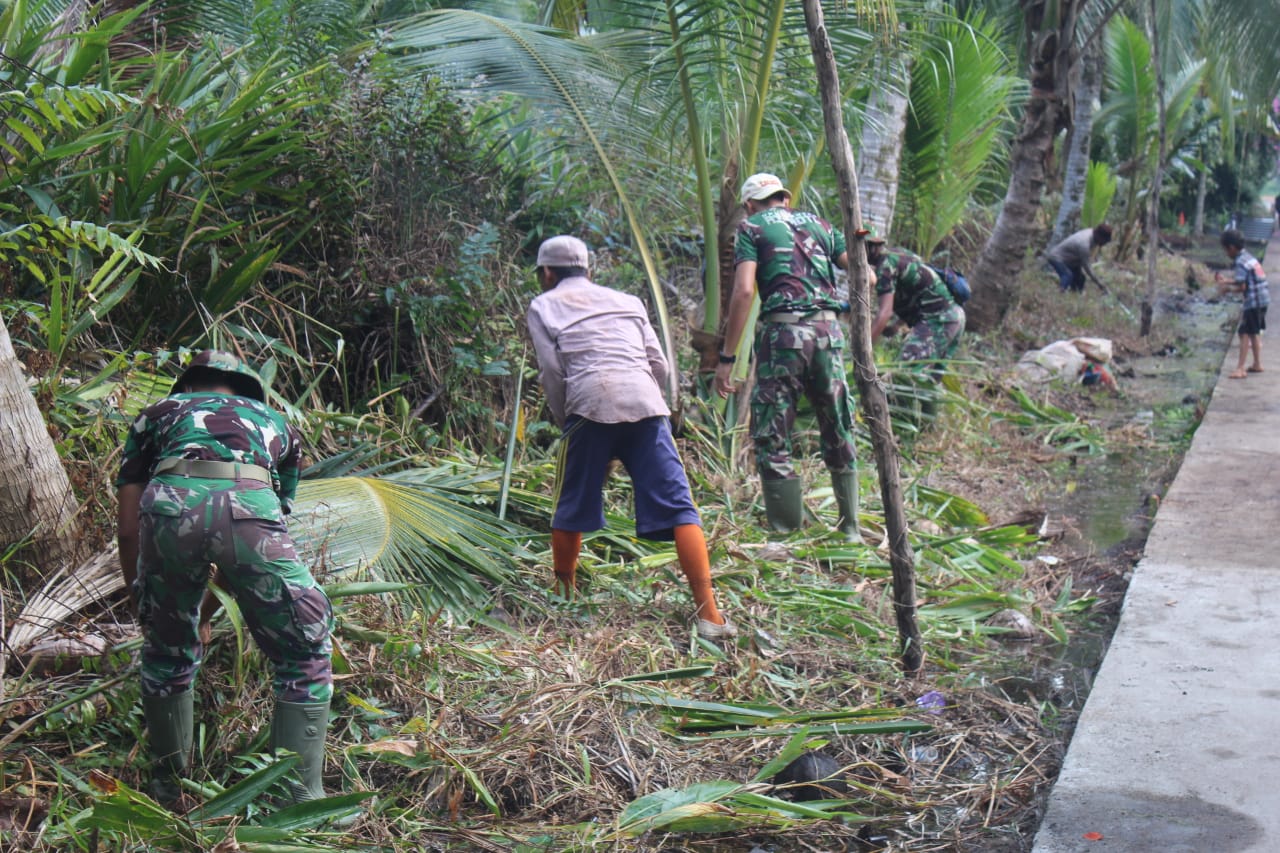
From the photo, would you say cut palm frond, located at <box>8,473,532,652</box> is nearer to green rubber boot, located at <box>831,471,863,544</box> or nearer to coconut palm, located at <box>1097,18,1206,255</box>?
green rubber boot, located at <box>831,471,863,544</box>

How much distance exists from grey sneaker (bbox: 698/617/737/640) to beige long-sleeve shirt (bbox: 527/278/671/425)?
32.3 inches

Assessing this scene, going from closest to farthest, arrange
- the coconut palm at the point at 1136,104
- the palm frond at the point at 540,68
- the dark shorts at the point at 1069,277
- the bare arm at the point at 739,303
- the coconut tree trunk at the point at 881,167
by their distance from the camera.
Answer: the bare arm at the point at 739,303, the palm frond at the point at 540,68, the coconut tree trunk at the point at 881,167, the dark shorts at the point at 1069,277, the coconut palm at the point at 1136,104

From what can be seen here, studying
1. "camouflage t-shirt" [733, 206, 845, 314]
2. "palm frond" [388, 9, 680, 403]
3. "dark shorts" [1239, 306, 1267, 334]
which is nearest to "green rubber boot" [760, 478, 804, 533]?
"camouflage t-shirt" [733, 206, 845, 314]

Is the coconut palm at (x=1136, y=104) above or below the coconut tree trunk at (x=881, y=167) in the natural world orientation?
above

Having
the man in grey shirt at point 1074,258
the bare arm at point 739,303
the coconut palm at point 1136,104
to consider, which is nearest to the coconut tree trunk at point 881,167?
the bare arm at point 739,303

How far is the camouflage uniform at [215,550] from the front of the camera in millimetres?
3115

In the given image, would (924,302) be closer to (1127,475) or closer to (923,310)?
(923,310)

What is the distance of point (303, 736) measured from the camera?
3.24 metres

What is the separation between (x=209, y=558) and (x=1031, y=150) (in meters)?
9.03

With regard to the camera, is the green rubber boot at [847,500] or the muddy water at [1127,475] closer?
the muddy water at [1127,475]

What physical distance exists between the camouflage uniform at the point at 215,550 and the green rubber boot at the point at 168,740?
0.04 m

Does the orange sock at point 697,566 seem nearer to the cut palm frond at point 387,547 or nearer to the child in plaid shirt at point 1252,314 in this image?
the cut palm frond at point 387,547

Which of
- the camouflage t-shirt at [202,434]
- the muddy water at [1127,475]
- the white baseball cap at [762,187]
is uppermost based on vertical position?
the white baseball cap at [762,187]

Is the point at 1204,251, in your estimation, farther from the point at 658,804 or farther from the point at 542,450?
the point at 658,804
